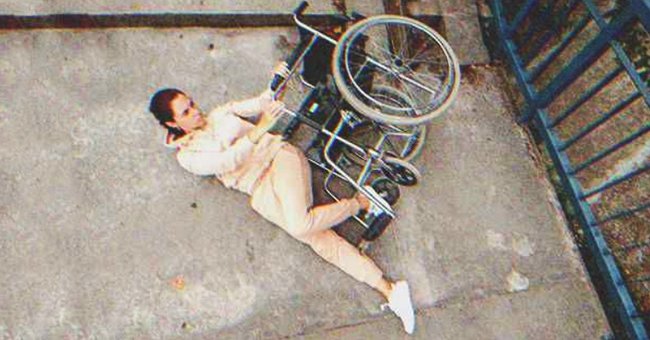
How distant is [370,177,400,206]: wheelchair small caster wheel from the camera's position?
3.78 metres

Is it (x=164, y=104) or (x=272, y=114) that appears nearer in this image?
(x=164, y=104)

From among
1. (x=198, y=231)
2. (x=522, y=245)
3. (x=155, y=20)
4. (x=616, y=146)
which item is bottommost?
(x=522, y=245)

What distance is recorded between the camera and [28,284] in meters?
→ 3.54

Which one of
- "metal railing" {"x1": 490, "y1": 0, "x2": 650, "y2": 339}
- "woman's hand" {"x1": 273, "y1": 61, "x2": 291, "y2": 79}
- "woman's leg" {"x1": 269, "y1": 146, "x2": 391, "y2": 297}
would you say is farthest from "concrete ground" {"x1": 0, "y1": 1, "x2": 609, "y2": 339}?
"woman's hand" {"x1": 273, "y1": 61, "x2": 291, "y2": 79}

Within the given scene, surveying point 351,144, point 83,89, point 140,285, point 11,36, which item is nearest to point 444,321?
point 351,144

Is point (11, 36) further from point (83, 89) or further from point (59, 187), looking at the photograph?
point (59, 187)

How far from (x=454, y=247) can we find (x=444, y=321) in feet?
1.81

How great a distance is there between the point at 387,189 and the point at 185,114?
58.5 inches

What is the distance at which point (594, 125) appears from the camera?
3.73 metres

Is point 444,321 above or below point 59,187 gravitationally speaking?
below

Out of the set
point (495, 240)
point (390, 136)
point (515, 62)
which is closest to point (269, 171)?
point (390, 136)

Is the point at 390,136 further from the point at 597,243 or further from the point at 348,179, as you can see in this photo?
the point at 597,243

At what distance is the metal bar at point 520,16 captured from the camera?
4.05m

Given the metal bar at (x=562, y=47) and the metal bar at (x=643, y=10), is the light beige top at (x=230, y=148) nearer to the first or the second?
the metal bar at (x=562, y=47)
